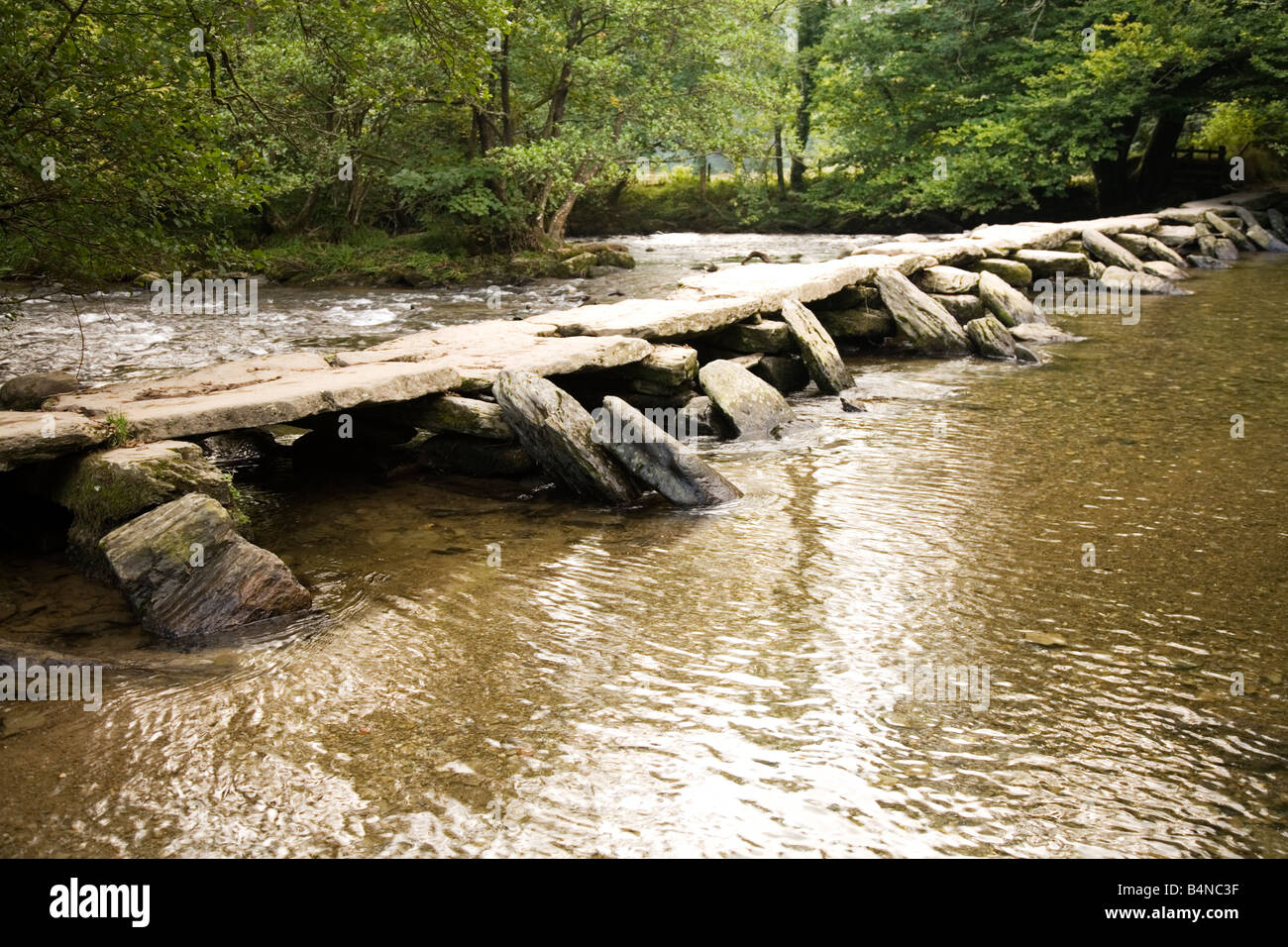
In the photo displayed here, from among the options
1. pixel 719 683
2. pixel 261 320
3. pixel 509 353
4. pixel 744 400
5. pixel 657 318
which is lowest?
pixel 719 683

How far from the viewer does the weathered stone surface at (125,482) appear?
15.8 ft

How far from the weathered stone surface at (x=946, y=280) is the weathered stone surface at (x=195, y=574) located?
1000 centimetres

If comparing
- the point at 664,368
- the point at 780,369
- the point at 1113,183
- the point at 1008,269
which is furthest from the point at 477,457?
the point at 1113,183

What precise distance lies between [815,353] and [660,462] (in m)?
3.56

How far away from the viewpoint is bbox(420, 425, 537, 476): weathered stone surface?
22.0 ft

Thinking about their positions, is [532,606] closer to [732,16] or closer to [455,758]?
[455,758]

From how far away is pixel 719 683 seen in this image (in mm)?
3732

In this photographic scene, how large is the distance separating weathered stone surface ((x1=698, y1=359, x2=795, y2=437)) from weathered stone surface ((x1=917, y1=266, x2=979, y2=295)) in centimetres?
500

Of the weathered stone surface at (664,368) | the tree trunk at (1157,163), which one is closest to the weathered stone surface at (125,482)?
the weathered stone surface at (664,368)

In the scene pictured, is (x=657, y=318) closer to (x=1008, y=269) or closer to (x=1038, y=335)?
(x=1038, y=335)

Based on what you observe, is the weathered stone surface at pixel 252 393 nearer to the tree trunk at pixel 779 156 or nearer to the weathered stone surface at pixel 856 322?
the weathered stone surface at pixel 856 322

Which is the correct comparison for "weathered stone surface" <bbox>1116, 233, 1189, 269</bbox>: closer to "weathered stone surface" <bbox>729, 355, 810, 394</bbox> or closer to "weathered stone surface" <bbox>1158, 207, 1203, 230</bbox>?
"weathered stone surface" <bbox>1158, 207, 1203, 230</bbox>

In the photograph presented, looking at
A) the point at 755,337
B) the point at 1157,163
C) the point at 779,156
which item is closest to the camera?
the point at 755,337
